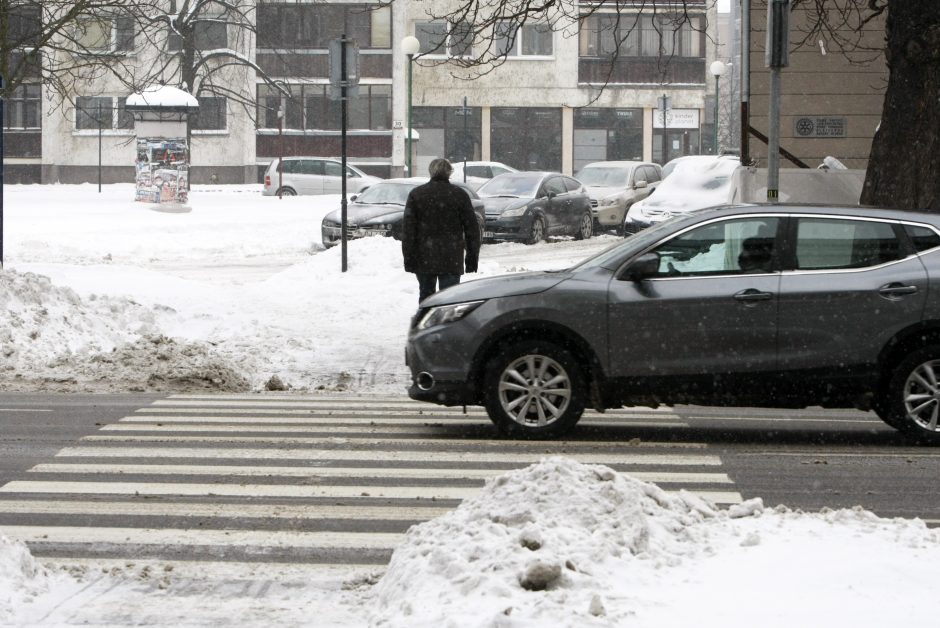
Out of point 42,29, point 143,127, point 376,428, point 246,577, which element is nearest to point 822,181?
point 42,29

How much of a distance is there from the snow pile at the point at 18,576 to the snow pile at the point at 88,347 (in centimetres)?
765

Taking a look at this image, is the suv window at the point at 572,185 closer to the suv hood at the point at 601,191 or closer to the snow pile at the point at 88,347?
the suv hood at the point at 601,191

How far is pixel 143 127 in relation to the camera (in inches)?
1661

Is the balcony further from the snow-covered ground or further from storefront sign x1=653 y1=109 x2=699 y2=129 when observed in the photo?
the snow-covered ground

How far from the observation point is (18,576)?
607 centimetres

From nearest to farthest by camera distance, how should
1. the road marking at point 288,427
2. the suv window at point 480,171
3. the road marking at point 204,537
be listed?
the road marking at point 204,537 → the road marking at point 288,427 → the suv window at point 480,171

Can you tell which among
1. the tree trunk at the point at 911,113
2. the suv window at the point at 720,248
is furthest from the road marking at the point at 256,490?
A: the tree trunk at the point at 911,113

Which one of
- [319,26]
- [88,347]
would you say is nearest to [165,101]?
[319,26]

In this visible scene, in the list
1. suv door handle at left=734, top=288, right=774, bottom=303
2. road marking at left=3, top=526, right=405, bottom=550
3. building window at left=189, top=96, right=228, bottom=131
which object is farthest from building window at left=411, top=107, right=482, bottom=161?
road marking at left=3, top=526, right=405, bottom=550

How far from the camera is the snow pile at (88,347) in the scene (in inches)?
560

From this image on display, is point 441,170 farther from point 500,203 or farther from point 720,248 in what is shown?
point 500,203

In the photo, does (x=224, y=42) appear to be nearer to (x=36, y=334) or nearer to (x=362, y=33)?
(x=362, y=33)

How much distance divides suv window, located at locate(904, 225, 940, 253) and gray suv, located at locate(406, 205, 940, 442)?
0.04ft

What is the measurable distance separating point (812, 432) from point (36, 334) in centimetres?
773
